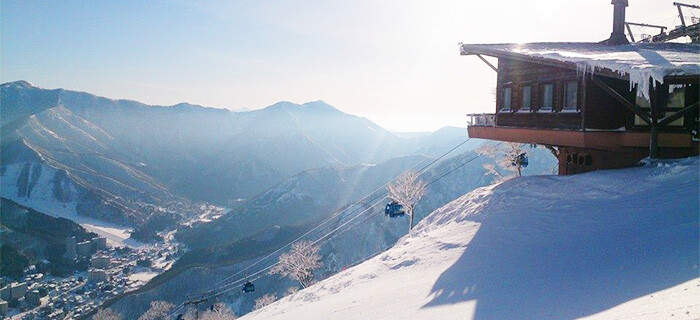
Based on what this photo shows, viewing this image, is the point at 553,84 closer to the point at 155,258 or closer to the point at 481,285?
the point at 481,285

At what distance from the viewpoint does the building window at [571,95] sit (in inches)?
685

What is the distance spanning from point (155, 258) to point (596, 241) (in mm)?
166767

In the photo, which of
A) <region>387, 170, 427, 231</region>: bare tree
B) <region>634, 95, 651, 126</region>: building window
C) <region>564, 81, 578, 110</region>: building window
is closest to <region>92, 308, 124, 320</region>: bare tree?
<region>387, 170, 427, 231</region>: bare tree

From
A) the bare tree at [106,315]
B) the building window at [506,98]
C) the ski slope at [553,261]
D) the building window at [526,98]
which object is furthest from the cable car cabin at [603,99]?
the bare tree at [106,315]

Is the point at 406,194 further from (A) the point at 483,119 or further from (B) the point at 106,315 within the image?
(B) the point at 106,315

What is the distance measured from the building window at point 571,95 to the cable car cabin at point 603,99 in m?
0.05

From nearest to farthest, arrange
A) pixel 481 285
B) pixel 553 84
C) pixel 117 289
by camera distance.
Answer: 1. pixel 481 285
2. pixel 553 84
3. pixel 117 289

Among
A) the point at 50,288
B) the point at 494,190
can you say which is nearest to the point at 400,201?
the point at 494,190

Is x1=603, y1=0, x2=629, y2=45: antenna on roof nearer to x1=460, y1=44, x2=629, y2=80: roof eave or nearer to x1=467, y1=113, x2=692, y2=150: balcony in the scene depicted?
x1=460, y1=44, x2=629, y2=80: roof eave

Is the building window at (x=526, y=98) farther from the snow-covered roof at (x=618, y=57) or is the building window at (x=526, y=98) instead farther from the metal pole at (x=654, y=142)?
the metal pole at (x=654, y=142)

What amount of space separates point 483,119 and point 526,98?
3.45 m

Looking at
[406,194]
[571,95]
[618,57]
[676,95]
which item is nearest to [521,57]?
[571,95]

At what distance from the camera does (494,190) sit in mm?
19500

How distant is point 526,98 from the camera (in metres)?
20.7
